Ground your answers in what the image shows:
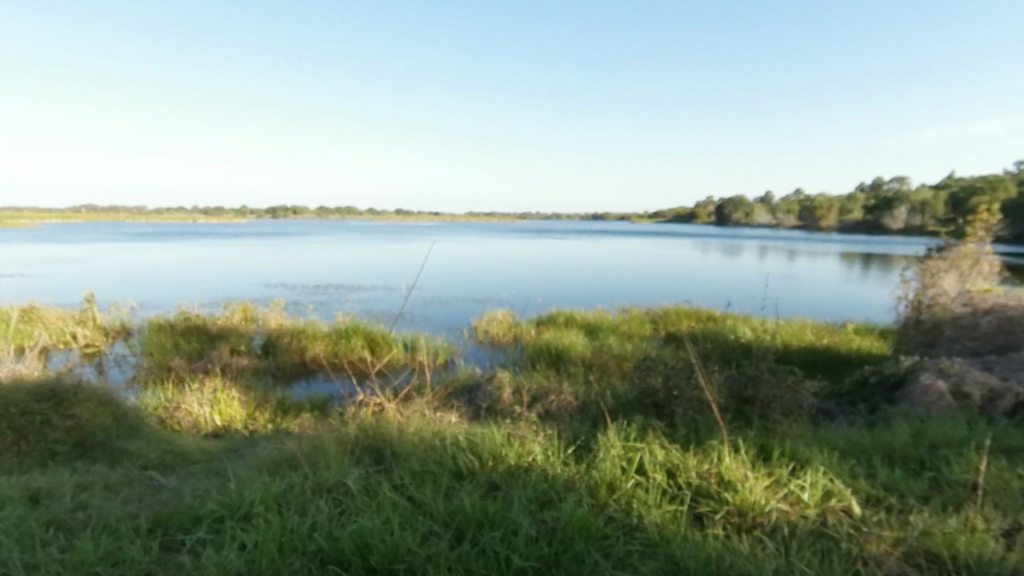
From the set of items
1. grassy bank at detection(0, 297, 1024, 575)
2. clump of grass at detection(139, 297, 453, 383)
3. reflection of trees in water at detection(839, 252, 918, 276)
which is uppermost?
grassy bank at detection(0, 297, 1024, 575)

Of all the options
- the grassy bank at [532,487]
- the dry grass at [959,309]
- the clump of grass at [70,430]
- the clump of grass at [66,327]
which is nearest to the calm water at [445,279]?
the dry grass at [959,309]

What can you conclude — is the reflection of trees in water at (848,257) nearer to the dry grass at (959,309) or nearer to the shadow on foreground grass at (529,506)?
the dry grass at (959,309)

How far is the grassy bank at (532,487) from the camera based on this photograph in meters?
2.96

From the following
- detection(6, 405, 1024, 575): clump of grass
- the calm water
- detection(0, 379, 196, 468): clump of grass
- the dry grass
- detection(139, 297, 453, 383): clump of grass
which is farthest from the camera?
the calm water

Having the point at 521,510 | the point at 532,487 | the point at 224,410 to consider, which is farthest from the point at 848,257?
the point at 521,510

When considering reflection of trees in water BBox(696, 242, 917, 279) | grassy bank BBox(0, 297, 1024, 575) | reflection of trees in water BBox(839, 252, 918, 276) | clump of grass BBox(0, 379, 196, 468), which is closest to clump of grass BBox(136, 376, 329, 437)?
grassy bank BBox(0, 297, 1024, 575)

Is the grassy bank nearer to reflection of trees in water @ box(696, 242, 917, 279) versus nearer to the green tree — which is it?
A: reflection of trees in water @ box(696, 242, 917, 279)

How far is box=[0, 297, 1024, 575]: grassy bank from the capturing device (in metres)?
2.96

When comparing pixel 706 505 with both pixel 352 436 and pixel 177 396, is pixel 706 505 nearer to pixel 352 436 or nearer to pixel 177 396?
pixel 352 436

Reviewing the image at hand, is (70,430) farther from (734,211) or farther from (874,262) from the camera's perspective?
(734,211)

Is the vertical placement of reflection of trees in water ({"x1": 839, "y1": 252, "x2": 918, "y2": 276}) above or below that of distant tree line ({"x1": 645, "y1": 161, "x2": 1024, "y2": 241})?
below

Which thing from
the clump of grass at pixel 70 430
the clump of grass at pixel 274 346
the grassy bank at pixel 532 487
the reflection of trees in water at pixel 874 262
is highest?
the grassy bank at pixel 532 487

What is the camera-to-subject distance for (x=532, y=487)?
3.55 meters

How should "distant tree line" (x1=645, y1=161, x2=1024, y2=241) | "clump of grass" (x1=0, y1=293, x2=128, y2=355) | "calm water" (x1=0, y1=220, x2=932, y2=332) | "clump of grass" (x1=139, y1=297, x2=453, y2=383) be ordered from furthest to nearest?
"distant tree line" (x1=645, y1=161, x2=1024, y2=241)
"calm water" (x1=0, y1=220, x2=932, y2=332)
"clump of grass" (x1=0, y1=293, x2=128, y2=355)
"clump of grass" (x1=139, y1=297, x2=453, y2=383)
